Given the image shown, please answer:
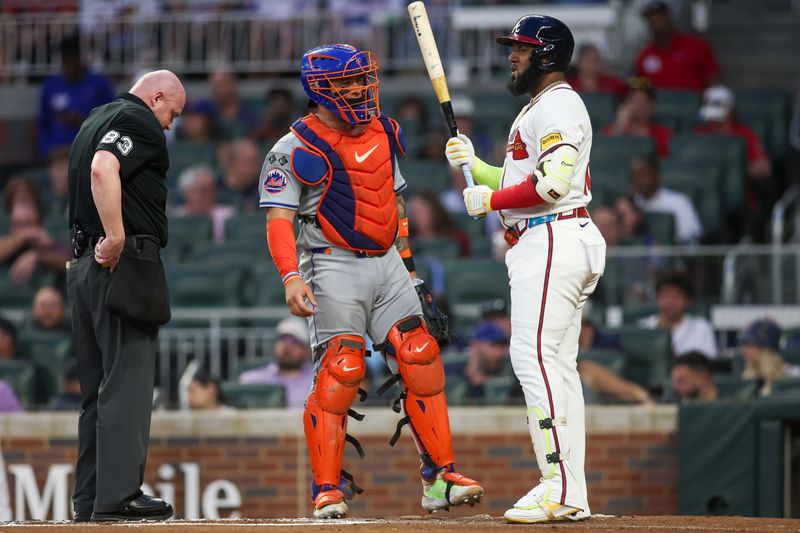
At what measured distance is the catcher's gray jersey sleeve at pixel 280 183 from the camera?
6398 millimetres

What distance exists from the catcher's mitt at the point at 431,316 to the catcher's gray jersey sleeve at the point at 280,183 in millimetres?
695

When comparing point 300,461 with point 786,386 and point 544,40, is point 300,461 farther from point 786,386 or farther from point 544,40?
point 544,40

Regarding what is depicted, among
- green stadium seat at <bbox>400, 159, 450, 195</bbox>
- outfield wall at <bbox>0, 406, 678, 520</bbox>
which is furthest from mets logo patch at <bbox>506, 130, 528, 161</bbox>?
green stadium seat at <bbox>400, 159, 450, 195</bbox>

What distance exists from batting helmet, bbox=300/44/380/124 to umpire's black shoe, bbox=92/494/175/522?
1.85 metres

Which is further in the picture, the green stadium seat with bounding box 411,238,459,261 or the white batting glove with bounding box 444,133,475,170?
the green stadium seat with bounding box 411,238,459,261

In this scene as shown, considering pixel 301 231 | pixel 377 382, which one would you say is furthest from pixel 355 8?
pixel 301 231

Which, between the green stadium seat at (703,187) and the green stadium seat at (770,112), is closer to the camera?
the green stadium seat at (703,187)

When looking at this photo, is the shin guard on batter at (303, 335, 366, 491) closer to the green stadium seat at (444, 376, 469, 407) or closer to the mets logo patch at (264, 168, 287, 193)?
the mets logo patch at (264, 168, 287, 193)

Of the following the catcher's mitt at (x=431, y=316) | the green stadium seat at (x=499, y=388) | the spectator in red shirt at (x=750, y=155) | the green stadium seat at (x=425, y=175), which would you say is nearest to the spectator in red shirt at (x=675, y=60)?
the spectator in red shirt at (x=750, y=155)

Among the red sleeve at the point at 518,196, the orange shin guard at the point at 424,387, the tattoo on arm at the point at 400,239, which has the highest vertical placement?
the red sleeve at the point at 518,196

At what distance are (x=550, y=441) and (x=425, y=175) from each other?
22.7 feet

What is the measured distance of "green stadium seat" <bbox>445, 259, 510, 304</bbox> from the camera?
1108cm

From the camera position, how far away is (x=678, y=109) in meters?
14.0

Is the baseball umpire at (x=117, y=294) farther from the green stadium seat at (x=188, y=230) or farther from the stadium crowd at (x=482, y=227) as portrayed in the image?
the green stadium seat at (x=188, y=230)
